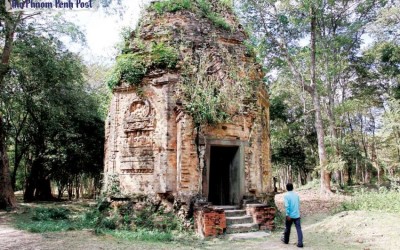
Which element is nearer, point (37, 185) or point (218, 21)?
point (218, 21)

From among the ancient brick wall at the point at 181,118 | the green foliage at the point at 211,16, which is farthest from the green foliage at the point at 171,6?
the green foliage at the point at 211,16

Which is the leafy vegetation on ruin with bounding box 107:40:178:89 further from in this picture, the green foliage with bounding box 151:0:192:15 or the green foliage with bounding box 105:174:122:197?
the green foliage with bounding box 105:174:122:197

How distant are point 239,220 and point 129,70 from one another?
596 cm

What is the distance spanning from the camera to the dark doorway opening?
1141 centimetres

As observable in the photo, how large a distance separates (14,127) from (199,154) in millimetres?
15585

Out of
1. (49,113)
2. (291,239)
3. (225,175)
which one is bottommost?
(291,239)

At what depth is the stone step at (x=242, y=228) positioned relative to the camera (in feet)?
31.3

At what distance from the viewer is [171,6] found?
40.2 ft

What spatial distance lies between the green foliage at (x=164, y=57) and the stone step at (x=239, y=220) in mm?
5129

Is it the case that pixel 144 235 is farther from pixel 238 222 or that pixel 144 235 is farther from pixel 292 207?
pixel 292 207

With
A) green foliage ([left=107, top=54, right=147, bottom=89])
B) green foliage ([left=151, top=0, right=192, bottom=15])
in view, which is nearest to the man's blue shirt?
green foliage ([left=107, top=54, right=147, bottom=89])

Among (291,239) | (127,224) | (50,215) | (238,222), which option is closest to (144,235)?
(127,224)

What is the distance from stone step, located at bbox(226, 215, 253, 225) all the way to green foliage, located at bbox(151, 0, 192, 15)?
24.6ft

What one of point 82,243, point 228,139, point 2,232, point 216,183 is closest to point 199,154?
point 228,139
